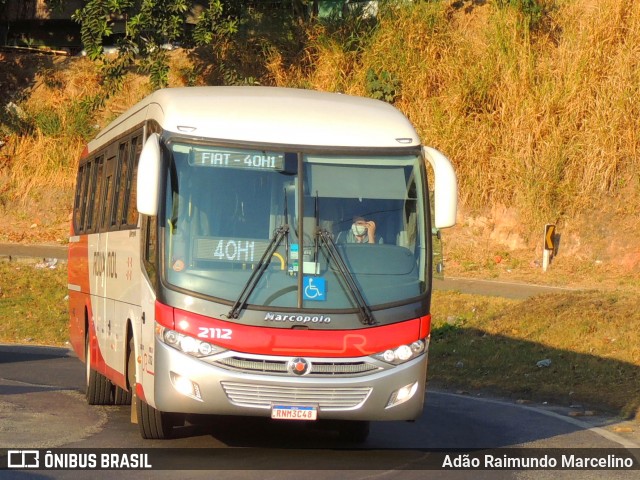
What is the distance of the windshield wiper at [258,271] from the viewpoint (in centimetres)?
988

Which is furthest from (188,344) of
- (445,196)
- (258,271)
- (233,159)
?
(445,196)

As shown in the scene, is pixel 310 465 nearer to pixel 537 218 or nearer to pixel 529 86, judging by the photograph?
pixel 537 218

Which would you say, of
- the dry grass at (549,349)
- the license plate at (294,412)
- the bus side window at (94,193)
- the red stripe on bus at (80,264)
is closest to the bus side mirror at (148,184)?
the license plate at (294,412)

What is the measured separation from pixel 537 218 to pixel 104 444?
18.6 meters

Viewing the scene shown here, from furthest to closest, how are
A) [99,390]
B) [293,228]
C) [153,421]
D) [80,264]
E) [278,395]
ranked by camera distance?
[80,264]
[99,390]
[153,421]
[293,228]
[278,395]

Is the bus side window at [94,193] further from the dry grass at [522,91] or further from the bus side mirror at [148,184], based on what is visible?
the dry grass at [522,91]

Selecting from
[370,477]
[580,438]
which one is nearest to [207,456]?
[370,477]

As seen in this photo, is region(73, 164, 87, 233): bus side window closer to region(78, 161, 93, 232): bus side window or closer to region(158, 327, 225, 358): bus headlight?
region(78, 161, 93, 232): bus side window

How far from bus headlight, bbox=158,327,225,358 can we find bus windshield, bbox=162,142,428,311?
391 millimetres

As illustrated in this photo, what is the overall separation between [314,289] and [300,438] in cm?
227

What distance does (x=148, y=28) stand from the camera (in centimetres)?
3064

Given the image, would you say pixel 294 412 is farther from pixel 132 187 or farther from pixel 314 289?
pixel 132 187

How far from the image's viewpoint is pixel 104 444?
35.1ft

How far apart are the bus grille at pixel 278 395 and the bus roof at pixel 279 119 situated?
2.12 metres
